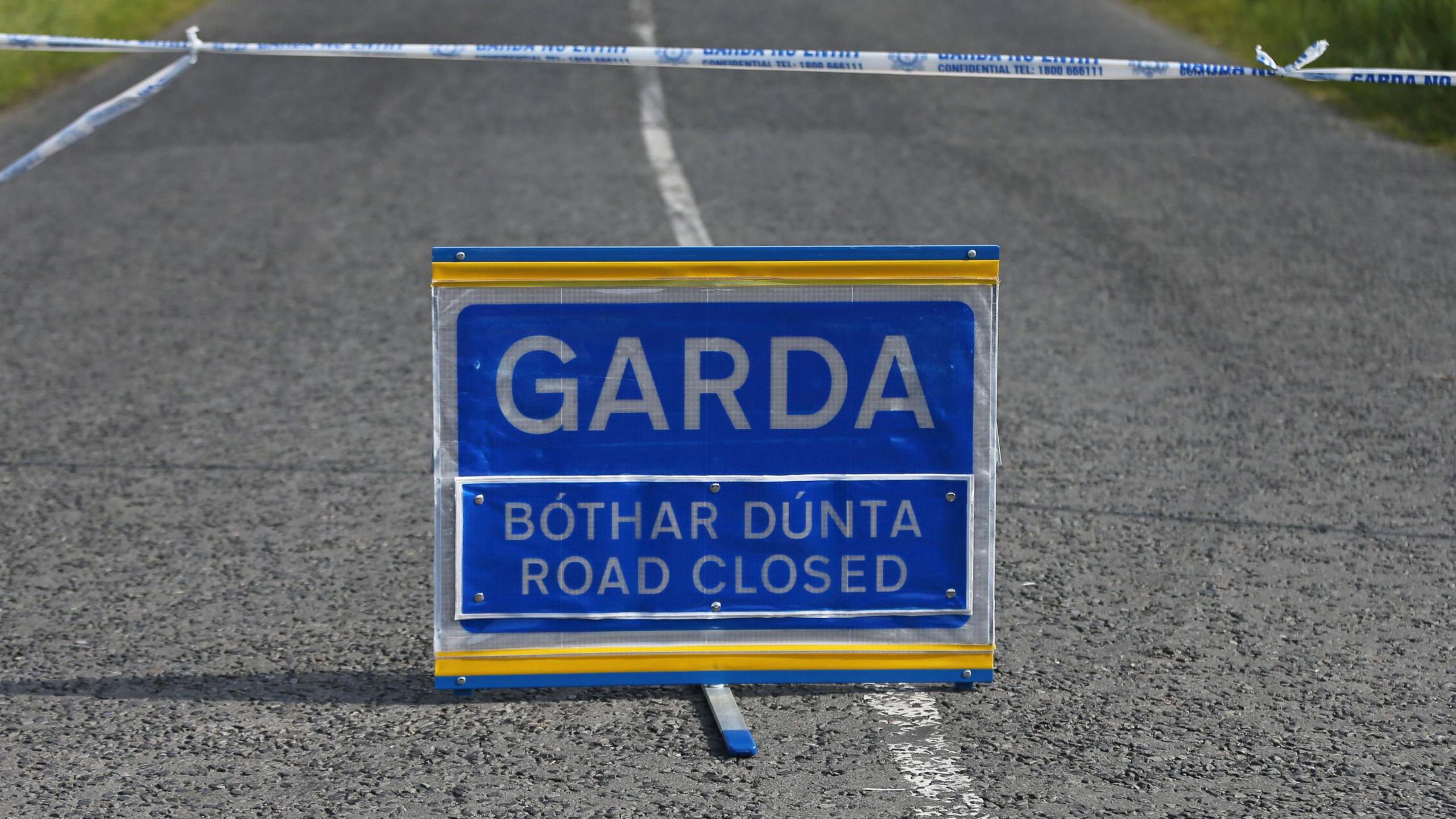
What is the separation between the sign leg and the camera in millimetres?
3805

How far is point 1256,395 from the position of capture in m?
6.79

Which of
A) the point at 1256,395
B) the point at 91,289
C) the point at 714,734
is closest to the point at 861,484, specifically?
the point at 714,734

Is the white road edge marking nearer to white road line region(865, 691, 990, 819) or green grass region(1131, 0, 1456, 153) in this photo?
white road line region(865, 691, 990, 819)

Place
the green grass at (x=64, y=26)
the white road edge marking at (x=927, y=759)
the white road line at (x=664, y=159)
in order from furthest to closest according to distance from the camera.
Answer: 1. the green grass at (x=64, y=26)
2. the white road line at (x=664, y=159)
3. the white road edge marking at (x=927, y=759)

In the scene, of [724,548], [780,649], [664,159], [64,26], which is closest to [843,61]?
[724,548]

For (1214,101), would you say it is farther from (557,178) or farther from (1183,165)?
(557,178)

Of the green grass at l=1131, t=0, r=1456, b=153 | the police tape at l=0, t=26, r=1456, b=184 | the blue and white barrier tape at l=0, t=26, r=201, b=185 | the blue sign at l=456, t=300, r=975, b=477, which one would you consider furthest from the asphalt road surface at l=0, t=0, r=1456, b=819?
the police tape at l=0, t=26, r=1456, b=184

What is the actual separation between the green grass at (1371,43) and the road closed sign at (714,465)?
8838 mm

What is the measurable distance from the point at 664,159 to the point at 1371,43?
20.1 ft

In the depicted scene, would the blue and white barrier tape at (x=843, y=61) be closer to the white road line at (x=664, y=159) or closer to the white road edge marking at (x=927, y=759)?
the white road edge marking at (x=927, y=759)

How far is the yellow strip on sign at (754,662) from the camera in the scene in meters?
4.15

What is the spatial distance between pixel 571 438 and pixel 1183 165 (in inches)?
314

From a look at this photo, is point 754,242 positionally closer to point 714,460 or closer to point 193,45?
point 193,45

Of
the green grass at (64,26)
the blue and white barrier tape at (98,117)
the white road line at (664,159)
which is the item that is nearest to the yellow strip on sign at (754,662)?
the blue and white barrier tape at (98,117)
